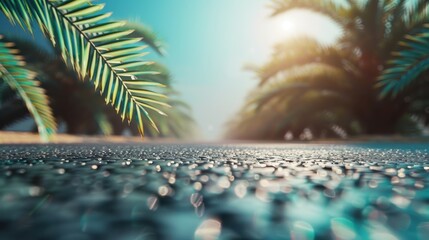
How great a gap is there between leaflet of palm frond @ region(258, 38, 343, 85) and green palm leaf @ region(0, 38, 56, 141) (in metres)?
5.15

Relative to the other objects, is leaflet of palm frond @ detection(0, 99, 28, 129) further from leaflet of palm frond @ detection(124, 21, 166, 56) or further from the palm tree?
the palm tree

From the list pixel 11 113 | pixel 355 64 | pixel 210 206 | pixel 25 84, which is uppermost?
pixel 355 64

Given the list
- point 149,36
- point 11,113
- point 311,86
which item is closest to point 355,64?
point 311,86

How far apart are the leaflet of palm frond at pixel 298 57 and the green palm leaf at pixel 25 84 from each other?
515 cm

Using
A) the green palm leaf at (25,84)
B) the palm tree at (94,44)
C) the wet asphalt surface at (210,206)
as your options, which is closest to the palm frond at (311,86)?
the green palm leaf at (25,84)

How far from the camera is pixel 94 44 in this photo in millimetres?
2219

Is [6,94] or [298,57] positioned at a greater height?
[298,57]

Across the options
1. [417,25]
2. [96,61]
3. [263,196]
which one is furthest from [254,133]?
[263,196]

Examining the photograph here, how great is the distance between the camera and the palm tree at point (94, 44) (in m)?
2.15

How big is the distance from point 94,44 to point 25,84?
4.68 ft

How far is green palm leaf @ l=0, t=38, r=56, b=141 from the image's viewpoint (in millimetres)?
3125

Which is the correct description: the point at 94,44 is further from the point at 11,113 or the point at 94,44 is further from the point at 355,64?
the point at 11,113

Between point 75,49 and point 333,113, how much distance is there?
8.23 meters

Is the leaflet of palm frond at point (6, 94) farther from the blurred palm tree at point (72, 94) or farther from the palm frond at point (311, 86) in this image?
the palm frond at point (311, 86)
